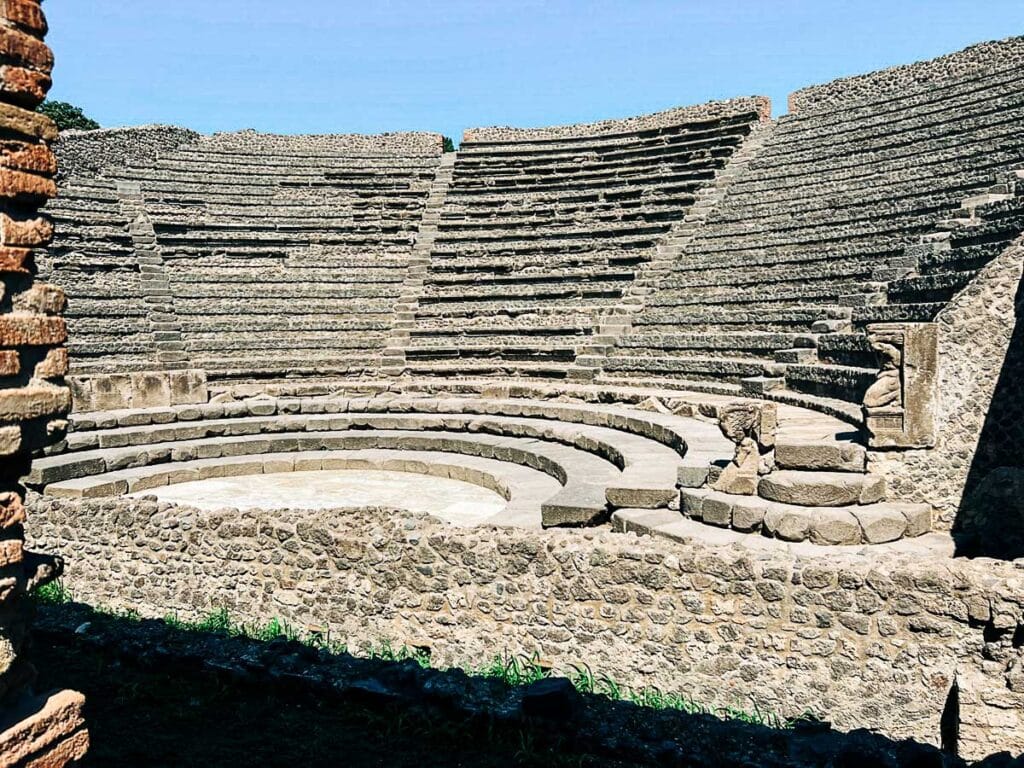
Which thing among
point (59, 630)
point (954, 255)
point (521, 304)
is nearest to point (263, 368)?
point (521, 304)

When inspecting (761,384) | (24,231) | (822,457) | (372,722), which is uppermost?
(24,231)

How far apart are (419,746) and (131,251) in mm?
14322

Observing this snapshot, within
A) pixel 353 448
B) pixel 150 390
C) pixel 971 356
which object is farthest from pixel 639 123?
pixel 971 356

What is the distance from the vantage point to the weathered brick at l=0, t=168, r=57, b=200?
301 cm

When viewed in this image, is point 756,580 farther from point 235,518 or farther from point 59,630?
point 59,630

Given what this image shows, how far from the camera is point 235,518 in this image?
688cm

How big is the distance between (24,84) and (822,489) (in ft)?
17.3

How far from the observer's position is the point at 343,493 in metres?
10.0

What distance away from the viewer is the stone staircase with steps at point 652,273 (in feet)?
45.6

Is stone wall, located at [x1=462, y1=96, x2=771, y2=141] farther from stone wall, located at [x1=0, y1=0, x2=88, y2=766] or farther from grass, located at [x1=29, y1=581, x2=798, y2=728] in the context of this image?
stone wall, located at [x1=0, y1=0, x2=88, y2=766]

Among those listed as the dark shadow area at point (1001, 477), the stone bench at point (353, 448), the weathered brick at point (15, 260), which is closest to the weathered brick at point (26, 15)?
the weathered brick at point (15, 260)

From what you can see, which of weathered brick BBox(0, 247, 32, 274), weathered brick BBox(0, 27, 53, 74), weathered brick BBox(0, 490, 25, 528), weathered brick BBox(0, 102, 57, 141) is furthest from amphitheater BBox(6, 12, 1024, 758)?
weathered brick BBox(0, 27, 53, 74)

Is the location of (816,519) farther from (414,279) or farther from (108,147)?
(108,147)

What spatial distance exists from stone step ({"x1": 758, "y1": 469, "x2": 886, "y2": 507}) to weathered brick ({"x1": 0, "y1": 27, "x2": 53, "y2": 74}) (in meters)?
5.08
